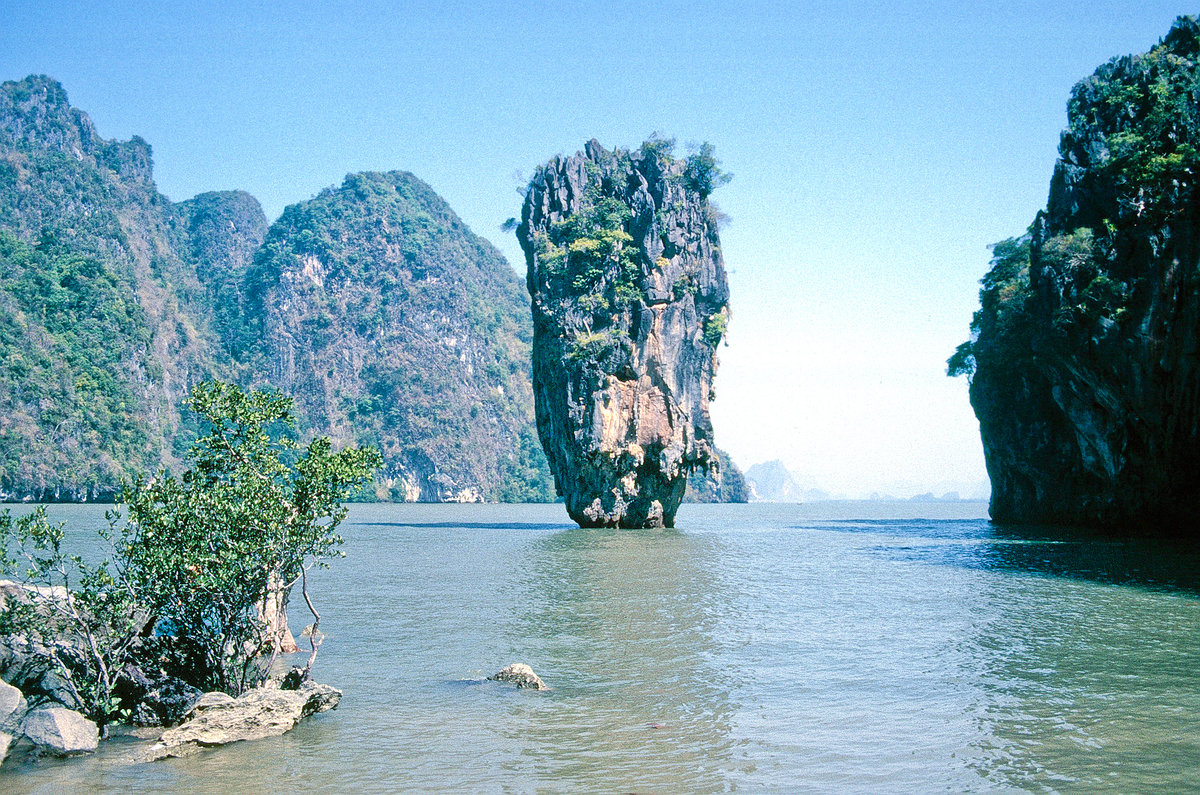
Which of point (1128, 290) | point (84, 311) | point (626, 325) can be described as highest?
point (84, 311)

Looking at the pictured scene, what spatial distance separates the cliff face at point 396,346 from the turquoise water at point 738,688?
102 m

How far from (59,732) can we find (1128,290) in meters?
33.9

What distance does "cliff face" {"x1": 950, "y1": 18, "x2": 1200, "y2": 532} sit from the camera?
29.2m

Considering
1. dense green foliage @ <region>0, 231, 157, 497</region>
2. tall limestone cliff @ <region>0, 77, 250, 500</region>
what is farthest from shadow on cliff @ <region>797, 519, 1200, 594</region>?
tall limestone cliff @ <region>0, 77, 250, 500</region>

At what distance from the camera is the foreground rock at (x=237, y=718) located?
902 cm

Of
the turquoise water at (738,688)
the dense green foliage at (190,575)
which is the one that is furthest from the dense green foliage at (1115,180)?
the dense green foliage at (190,575)

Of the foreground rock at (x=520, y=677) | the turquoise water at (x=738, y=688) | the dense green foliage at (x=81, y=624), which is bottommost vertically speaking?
the turquoise water at (x=738, y=688)

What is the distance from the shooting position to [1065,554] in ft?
92.1

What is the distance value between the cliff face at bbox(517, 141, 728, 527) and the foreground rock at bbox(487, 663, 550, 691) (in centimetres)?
3040

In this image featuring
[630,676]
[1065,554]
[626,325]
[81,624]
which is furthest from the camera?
[626,325]

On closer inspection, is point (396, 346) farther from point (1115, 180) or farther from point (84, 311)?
point (1115, 180)

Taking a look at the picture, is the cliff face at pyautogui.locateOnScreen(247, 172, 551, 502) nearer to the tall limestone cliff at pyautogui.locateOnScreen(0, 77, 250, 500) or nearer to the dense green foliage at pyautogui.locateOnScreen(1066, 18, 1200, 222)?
the tall limestone cliff at pyautogui.locateOnScreen(0, 77, 250, 500)

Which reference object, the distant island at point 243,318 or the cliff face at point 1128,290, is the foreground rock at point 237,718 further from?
the distant island at point 243,318

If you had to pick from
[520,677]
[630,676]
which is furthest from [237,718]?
[630,676]
